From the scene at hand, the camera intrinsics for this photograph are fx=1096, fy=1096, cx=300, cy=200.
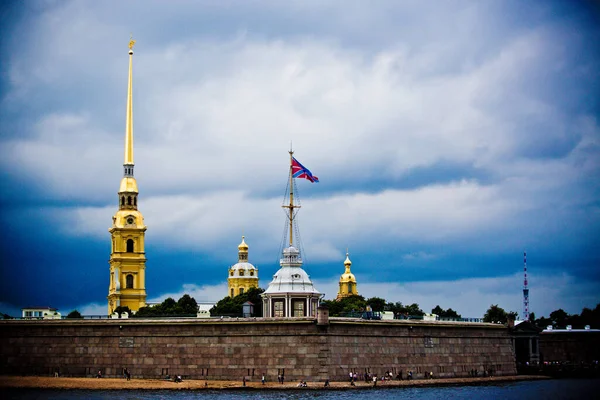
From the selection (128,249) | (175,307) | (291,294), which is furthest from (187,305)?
(291,294)

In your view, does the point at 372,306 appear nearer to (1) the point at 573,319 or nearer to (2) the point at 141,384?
(1) the point at 573,319

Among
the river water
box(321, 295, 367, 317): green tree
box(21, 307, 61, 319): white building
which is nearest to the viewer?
the river water

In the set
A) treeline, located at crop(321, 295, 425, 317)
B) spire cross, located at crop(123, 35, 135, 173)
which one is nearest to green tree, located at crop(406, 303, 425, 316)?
treeline, located at crop(321, 295, 425, 317)

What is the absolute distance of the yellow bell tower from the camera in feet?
527

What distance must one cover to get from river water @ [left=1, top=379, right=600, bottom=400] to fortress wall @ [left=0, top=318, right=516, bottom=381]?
372cm

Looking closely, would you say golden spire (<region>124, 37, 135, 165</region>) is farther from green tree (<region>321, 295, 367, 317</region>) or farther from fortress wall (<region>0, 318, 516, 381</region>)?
fortress wall (<region>0, 318, 516, 381</region>)

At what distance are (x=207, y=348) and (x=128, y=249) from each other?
77345 mm

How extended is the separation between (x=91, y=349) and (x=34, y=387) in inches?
256

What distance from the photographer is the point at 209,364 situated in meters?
87.7

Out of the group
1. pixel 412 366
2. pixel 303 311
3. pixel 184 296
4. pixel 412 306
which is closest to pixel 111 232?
pixel 184 296

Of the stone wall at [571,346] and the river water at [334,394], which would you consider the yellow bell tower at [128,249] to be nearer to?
the stone wall at [571,346]

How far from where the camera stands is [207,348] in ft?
289

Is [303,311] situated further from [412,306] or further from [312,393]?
[412,306]

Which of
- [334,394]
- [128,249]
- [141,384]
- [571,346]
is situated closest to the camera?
[334,394]
